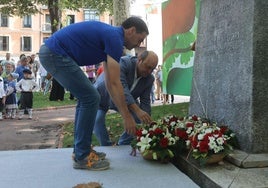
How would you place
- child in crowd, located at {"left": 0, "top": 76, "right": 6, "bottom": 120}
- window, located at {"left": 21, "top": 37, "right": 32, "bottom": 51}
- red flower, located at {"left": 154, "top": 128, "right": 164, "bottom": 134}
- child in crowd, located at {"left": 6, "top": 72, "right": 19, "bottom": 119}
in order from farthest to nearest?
window, located at {"left": 21, "top": 37, "right": 32, "bottom": 51} < child in crowd, located at {"left": 6, "top": 72, "right": 19, "bottom": 119} < child in crowd, located at {"left": 0, "top": 76, "right": 6, "bottom": 120} < red flower, located at {"left": 154, "top": 128, "right": 164, "bottom": 134}

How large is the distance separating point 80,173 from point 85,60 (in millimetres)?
1085

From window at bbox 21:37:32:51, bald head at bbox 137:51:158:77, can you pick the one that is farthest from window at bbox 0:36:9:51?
bald head at bbox 137:51:158:77

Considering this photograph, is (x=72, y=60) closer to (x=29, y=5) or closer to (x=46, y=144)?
(x=46, y=144)

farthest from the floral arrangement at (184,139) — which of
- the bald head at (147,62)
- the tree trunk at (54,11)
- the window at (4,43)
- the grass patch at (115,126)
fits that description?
→ the window at (4,43)

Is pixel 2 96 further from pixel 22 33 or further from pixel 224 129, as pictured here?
pixel 22 33

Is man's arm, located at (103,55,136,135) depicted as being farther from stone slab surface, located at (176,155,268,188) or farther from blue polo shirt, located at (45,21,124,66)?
stone slab surface, located at (176,155,268,188)

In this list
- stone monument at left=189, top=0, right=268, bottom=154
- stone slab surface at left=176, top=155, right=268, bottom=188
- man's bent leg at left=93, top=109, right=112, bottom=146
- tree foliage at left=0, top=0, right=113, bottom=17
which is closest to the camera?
stone slab surface at left=176, top=155, right=268, bottom=188

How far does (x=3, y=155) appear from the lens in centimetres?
477

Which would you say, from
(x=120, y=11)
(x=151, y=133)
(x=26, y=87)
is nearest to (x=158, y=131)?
(x=151, y=133)

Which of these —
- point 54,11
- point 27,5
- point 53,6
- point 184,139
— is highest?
point 27,5

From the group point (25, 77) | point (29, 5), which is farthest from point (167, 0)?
point (29, 5)

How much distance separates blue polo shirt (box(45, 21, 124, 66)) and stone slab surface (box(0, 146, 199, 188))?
108 cm

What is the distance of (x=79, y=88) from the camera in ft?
13.0

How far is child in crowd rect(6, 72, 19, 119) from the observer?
11.4m
